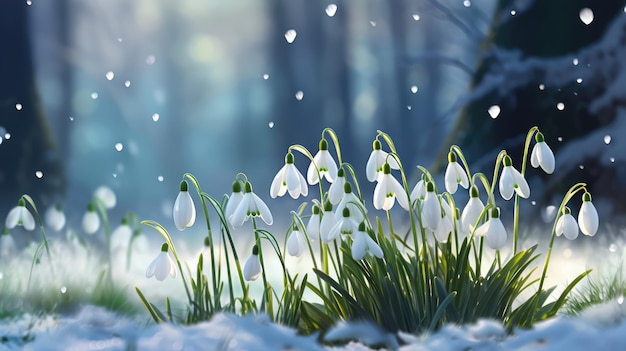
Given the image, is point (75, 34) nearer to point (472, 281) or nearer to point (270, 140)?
point (270, 140)

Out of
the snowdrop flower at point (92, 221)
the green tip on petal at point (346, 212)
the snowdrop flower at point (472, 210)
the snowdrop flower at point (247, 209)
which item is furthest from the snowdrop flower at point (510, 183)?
the snowdrop flower at point (92, 221)

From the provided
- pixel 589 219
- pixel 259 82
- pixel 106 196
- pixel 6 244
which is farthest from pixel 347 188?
pixel 6 244

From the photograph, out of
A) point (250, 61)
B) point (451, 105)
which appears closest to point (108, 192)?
point (250, 61)

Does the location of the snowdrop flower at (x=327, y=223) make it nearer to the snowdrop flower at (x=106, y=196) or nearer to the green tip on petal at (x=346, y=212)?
the green tip on petal at (x=346, y=212)

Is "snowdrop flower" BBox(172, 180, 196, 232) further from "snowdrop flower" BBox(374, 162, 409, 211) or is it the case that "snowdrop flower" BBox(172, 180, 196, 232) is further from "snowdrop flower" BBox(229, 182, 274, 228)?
"snowdrop flower" BBox(374, 162, 409, 211)

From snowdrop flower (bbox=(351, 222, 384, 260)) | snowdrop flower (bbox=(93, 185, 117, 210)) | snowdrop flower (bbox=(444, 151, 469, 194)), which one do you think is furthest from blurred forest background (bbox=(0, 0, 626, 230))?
snowdrop flower (bbox=(351, 222, 384, 260))
